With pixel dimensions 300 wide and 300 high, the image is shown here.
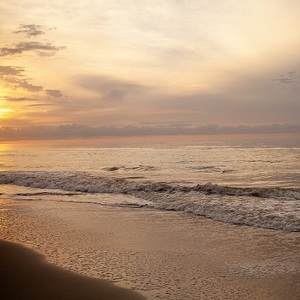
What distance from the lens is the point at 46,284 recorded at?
24.5 ft

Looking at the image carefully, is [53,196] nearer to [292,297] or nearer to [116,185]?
[116,185]

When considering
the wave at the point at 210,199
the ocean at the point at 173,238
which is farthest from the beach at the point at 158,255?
the wave at the point at 210,199

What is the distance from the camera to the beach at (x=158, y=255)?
23.7 feet

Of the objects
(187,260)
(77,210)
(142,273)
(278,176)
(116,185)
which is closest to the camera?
(142,273)

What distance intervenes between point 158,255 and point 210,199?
1036cm

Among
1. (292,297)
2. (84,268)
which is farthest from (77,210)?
(292,297)

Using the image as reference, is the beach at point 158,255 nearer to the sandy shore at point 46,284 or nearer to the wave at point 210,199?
the sandy shore at point 46,284

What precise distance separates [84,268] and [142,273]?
139cm

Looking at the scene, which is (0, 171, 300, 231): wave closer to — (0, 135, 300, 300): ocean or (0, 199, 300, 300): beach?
(0, 135, 300, 300): ocean

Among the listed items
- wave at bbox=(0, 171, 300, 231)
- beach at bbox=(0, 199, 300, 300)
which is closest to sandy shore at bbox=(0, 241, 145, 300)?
beach at bbox=(0, 199, 300, 300)

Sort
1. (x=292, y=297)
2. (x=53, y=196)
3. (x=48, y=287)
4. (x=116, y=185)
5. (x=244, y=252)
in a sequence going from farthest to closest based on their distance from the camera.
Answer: (x=116, y=185)
(x=53, y=196)
(x=244, y=252)
(x=48, y=287)
(x=292, y=297)

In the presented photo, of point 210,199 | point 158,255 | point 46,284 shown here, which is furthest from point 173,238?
point 210,199

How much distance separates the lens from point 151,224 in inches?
527

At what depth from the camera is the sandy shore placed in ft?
22.3
